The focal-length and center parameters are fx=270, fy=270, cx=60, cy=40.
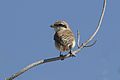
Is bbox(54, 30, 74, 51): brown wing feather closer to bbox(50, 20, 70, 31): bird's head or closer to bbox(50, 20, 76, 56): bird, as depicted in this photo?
bbox(50, 20, 76, 56): bird

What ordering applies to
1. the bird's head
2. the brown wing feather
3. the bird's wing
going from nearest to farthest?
the brown wing feather, the bird's wing, the bird's head

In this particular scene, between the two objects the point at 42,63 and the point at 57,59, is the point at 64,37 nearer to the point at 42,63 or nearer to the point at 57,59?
the point at 57,59

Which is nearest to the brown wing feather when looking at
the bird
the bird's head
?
the bird

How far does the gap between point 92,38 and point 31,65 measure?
123 centimetres

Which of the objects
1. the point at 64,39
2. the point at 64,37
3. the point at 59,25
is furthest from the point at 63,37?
the point at 59,25

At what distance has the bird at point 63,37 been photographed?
580 cm

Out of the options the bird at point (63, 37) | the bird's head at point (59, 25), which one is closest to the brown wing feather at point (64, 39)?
the bird at point (63, 37)

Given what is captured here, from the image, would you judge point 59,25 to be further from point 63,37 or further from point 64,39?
point 64,39

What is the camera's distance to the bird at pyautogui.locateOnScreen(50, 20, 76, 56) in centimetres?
580

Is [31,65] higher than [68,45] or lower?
lower

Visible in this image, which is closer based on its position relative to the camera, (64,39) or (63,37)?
(64,39)

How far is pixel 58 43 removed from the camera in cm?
593

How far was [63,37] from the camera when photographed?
243 inches

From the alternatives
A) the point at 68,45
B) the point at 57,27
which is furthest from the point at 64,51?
the point at 57,27
